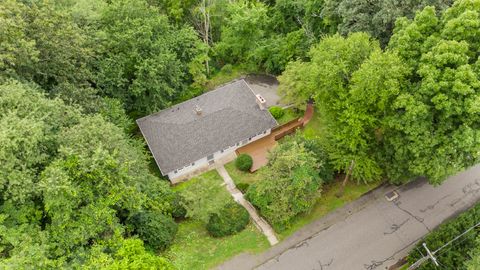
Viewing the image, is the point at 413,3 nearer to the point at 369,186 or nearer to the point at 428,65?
the point at 428,65

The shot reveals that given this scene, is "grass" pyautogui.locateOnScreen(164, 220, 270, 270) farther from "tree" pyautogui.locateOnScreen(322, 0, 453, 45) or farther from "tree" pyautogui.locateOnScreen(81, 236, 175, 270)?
"tree" pyautogui.locateOnScreen(322, 0, 453, 45)

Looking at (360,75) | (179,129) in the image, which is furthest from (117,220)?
(360,75)

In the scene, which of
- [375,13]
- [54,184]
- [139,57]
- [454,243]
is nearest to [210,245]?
[54,184]

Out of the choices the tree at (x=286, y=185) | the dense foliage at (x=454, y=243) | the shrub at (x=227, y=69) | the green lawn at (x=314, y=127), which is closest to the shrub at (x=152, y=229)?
the tree at (x=286, y=185)

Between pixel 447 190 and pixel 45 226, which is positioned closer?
pixel 45 226

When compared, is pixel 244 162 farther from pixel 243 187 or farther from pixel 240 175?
pixel 243 187

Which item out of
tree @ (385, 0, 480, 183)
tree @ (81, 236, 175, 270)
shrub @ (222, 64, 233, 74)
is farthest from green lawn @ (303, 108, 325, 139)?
tree @ (81, 236, 175, 270)

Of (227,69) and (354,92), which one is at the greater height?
(354,92)
